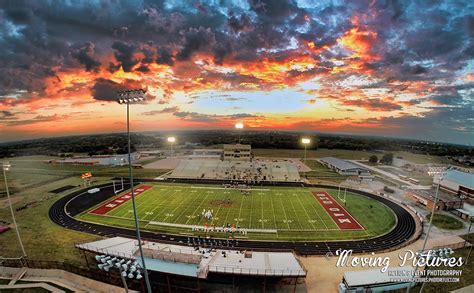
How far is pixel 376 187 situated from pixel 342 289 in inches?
2035

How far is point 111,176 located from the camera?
84438 millimetres

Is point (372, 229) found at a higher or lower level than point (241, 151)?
lower

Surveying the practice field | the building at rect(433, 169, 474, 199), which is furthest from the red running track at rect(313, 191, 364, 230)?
the building at rect(433, 169, 474, 199)

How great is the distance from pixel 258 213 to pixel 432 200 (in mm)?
36822

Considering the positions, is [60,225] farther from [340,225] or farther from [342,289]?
[340,225]

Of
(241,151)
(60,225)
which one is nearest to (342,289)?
(60,225)

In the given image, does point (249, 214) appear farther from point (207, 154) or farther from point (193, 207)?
point (207, 154)

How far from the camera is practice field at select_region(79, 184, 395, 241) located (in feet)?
141

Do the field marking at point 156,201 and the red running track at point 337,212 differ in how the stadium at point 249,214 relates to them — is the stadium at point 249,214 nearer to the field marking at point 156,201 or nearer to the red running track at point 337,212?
the field marking at point 156,201

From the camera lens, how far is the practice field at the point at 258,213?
43.0 meters

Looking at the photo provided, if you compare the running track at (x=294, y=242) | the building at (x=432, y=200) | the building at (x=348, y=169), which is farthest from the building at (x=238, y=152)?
the building at (x=432, y=200)

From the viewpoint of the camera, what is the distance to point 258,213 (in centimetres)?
5034

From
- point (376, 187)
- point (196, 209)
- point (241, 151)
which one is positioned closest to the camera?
point (196, 209)

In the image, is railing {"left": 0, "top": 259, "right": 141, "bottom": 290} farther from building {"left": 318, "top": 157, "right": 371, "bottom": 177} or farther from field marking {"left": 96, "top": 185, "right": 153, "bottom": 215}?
building {"left": 318, "top": 157, "right": 371, "bottom": 177}
